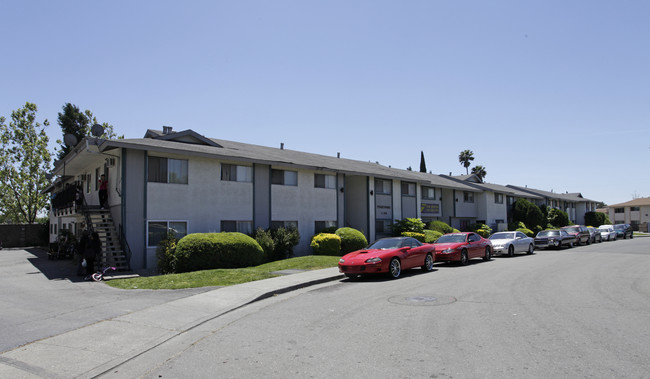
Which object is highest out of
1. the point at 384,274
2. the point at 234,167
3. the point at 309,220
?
the point at 234,167

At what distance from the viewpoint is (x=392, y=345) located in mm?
6141

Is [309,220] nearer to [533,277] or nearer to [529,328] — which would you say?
[533,277]

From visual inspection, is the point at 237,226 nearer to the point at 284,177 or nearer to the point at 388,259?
the point at 284,177

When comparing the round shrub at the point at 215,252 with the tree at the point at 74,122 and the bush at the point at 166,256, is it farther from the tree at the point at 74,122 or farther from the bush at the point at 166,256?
the tree at the point at 74,122

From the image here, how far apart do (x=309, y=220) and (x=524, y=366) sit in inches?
747

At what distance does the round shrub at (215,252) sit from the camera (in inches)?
637

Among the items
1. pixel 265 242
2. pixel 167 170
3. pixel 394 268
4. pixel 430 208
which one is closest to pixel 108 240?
pixel 167 170

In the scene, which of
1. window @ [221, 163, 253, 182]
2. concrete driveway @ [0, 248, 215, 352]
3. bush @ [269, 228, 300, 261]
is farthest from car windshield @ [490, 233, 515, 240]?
concrete driveway @ [0, 248, 215, 352]

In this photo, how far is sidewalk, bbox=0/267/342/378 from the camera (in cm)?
566

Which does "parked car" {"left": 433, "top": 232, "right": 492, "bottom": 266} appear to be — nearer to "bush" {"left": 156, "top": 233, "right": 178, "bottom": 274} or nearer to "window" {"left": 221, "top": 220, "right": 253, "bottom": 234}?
"window" {"left": 221, "top": 220, "right": 253, "bottom": 234}

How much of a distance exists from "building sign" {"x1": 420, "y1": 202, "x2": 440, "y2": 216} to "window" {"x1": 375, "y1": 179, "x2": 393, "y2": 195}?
20.2 ft

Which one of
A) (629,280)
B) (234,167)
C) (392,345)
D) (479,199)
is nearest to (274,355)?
(392,345)

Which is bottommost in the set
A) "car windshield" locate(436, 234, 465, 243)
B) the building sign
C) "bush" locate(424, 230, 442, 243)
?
"bush" locate(424, 230, 442, 243)

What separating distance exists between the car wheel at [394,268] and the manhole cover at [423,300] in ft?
11.6
